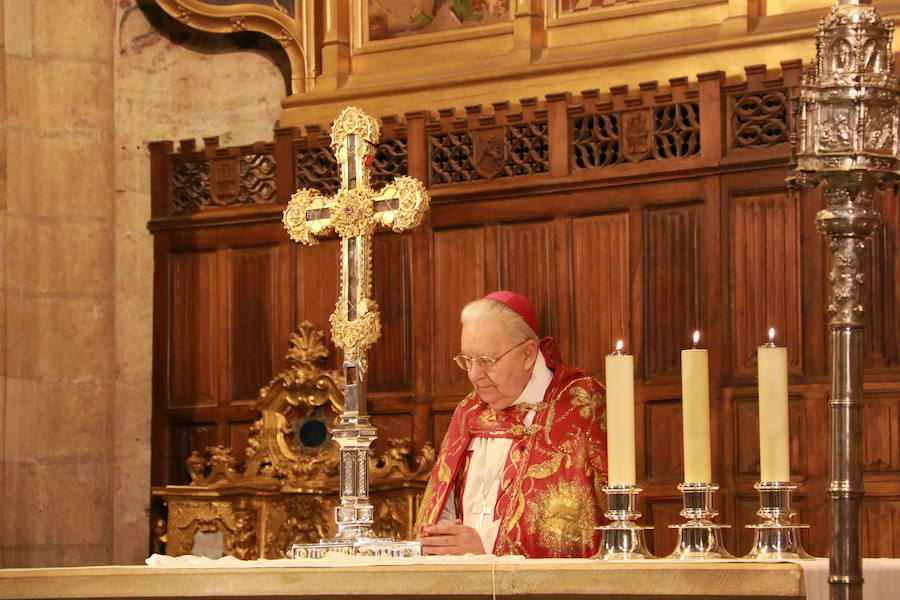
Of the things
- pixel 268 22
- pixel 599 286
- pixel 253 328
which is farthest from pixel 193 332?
pixel 599 286

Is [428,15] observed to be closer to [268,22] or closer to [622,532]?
[268,22]

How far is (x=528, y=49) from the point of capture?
10.0 meters

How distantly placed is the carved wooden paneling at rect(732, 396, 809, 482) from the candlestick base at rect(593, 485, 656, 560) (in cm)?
394

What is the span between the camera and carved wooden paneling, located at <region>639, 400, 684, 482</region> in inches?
343

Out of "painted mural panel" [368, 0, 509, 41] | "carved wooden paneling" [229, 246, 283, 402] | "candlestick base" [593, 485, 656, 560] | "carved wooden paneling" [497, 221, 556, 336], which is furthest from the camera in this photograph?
"painted mural panel" [368, 0, 509, 41]

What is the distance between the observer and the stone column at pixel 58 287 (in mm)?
9805

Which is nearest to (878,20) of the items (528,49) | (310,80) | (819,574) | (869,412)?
(819,574)

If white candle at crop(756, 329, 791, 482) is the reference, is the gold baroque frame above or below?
above

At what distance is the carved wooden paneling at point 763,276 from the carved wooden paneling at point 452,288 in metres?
1.41

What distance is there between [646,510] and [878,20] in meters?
4.88

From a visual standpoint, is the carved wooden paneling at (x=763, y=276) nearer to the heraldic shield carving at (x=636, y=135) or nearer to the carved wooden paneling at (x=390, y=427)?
the heraldic shield carving at (x=636, y=135)

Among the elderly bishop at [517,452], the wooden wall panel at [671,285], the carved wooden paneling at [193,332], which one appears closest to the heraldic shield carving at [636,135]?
the wooden wall panel at [671,285]

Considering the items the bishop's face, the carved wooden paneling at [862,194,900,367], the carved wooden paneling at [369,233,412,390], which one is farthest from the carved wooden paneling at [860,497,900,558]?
the carved wooden paneling at [369,233,412,390]

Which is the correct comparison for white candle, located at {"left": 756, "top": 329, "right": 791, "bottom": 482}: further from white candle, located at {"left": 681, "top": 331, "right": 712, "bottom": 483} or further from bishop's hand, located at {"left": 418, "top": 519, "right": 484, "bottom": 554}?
bishop's hand, located at {"left": 418, "top": 519, "right": 484, "bottom": 554}
